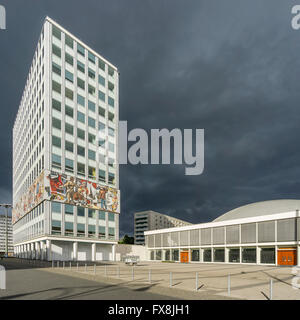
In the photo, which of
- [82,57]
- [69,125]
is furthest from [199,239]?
[82,57]

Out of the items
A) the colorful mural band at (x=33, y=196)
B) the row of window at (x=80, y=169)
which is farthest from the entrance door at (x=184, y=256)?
the colorful mural band at (x=33, y=196)

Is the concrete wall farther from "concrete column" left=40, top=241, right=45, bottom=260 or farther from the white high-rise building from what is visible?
"concrete column" left=40, top=241, right=45, bottom=260

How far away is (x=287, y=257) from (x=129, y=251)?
132ft

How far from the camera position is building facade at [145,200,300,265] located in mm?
50406

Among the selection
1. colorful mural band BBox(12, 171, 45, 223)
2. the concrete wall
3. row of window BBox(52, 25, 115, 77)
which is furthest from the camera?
the concrete wall

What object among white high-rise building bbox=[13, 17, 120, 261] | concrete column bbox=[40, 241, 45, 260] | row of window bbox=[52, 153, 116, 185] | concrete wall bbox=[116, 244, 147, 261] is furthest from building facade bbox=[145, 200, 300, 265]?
concrete column bbox=[40, 241, 45, 260]

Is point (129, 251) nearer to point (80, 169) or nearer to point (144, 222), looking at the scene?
point (80, 169)

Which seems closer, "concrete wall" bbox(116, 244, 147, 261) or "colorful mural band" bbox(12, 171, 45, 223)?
"colorful mural band" bbox(12, 171, 45, 223)

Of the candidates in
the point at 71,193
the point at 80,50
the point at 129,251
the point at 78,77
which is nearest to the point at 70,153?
the point at 71,193

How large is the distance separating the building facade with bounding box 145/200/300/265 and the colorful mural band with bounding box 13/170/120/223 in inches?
665

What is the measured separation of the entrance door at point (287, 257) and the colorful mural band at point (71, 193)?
3493cm

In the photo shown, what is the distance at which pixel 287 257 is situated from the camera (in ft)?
162

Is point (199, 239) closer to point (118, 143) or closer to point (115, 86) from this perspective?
point (118, 143)
